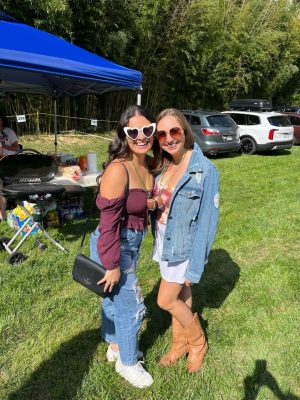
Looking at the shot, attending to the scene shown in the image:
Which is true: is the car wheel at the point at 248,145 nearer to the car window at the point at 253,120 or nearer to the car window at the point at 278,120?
the car window at the point at 253,120

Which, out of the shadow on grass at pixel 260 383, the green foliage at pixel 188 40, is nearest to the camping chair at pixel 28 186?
the shadow on grass at pixel 260 383

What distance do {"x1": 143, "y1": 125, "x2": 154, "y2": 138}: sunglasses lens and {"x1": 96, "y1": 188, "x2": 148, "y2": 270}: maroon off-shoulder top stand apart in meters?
0.28

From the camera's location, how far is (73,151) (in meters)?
10.0

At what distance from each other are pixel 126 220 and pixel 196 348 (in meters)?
1.04

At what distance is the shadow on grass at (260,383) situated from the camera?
214 centimetres

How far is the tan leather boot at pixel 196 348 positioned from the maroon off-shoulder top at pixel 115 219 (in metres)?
0.79

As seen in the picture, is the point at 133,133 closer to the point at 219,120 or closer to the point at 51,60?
the point at 51,60

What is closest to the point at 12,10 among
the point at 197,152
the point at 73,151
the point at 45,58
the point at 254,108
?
the point at 73,151

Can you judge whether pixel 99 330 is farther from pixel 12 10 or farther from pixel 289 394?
pixel 12 10

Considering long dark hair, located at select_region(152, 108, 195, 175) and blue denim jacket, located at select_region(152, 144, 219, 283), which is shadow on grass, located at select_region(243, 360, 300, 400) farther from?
long dark hair, located at select_region(152, 108, 195, 175)

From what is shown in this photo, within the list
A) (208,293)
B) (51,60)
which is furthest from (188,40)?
(208,293)

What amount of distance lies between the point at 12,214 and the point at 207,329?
288 centimetres

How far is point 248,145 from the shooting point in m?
11.2

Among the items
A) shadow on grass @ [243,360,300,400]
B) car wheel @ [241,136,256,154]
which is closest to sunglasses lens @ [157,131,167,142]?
shadow on grass @ [243,360,300,400]
